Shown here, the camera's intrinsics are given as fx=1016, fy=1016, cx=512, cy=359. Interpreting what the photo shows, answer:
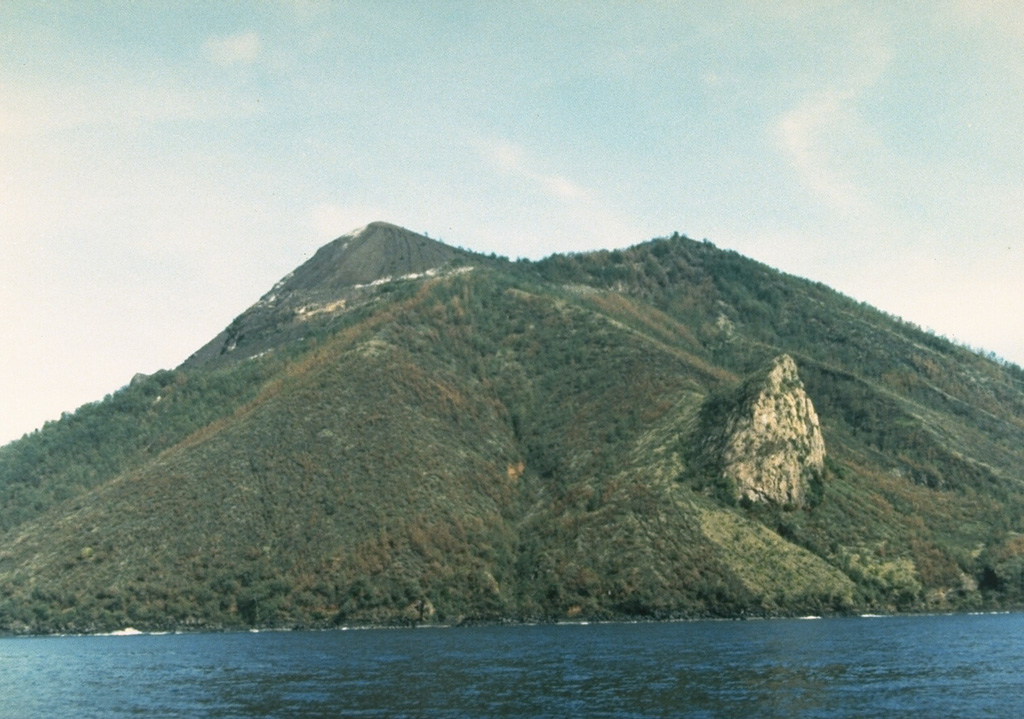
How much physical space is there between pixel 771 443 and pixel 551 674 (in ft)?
320

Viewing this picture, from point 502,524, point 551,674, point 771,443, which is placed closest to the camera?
point 551,674

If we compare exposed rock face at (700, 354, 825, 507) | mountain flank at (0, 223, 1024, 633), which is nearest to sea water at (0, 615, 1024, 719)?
mountain flank at (0, 223, 1024, 633)

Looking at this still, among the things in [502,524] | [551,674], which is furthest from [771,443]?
[551,674]

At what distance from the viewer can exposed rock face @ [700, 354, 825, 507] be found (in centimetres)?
16412

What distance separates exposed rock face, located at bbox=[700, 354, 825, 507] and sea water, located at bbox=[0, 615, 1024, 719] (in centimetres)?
3692

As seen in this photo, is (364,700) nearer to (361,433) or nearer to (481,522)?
(481,522)

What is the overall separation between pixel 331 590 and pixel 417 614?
42.5 ft

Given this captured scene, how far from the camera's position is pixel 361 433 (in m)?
179

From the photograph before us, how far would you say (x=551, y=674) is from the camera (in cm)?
8150

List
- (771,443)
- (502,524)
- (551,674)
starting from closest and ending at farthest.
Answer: (551,674), (502,524), (771,443)

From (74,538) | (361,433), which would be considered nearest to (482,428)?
(361,433)

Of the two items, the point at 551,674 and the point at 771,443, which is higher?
the point at 771,443

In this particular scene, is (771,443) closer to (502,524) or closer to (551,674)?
(502,524)

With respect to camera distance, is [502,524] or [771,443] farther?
[771,443]
